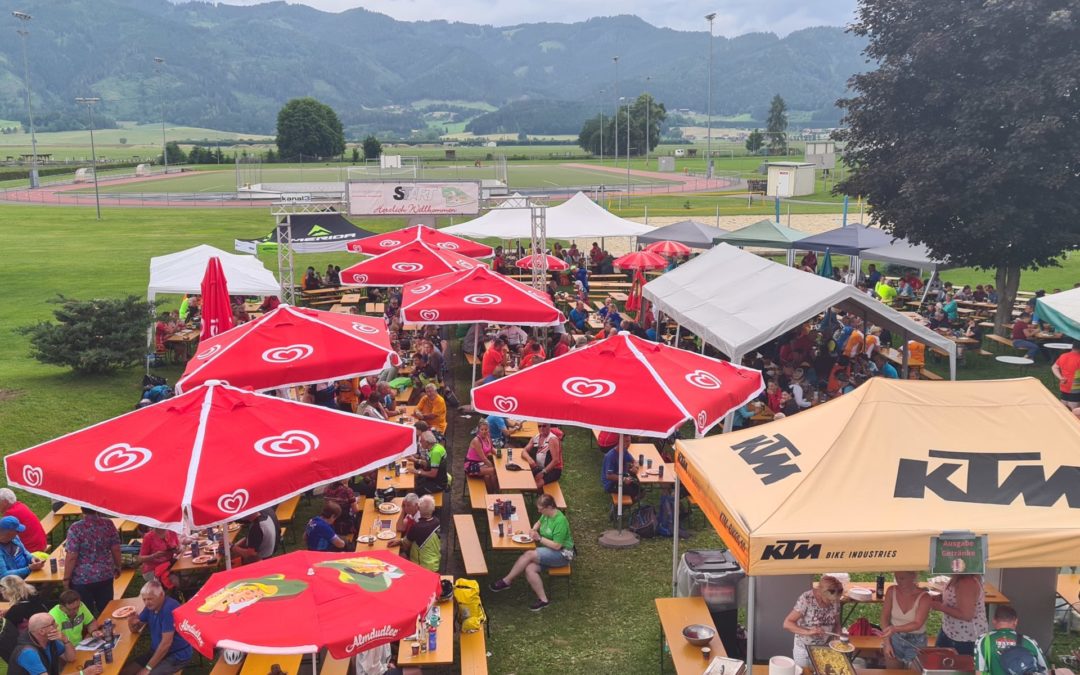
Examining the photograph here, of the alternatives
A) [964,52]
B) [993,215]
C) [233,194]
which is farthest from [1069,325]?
[233,194]

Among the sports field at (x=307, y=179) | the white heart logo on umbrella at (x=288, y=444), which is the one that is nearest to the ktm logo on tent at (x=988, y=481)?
the white heart logo on umbrella at (x=288, y=444)

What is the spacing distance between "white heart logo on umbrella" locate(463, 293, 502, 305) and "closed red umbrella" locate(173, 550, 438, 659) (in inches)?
333

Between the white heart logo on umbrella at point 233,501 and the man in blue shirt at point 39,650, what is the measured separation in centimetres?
160

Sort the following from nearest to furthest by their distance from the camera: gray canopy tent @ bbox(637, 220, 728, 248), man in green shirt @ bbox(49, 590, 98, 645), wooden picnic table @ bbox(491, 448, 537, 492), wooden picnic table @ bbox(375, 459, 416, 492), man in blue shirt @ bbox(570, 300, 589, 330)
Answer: man in green shirt @ bbox(49, 590, 98, 645), wooden picnic table @ bbox(375, 459, 416, 492), wooden picnic table @ bbox(491, 448, 537, 492), man in blue shirt @ bbox(570, 300, 589, 330), gray canopy tent @ bbox(637, 220, 728, 248)

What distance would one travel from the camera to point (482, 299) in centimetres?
1497

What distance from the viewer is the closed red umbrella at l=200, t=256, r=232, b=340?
13.5m

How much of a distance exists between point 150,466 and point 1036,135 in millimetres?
16354

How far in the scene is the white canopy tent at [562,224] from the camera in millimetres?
26953

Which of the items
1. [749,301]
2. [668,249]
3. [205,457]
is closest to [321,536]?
[205,457]

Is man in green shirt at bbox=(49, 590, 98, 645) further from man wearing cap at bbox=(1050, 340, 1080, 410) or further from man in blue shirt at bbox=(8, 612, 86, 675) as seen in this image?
man wearing cap at bbox=(1050, 340, 1080, 410)

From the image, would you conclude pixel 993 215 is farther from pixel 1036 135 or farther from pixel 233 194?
pixel 233 194

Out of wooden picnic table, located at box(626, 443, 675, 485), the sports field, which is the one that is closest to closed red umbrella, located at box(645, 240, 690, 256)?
wooden picnic table, located at box(626, 443, 675, 485)

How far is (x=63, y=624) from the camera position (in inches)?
300

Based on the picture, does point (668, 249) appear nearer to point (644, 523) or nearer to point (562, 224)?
point (562, 224)
